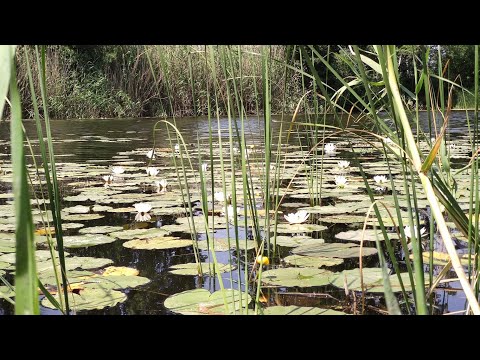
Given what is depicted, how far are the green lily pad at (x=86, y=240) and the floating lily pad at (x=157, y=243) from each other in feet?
0.22

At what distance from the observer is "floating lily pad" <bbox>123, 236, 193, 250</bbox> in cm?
131

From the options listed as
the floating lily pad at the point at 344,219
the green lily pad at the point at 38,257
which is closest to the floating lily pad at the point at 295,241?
the floating lily pad at the point at 344,219

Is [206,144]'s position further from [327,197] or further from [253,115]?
[253,115]

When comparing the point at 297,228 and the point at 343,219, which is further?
the point at 343,219

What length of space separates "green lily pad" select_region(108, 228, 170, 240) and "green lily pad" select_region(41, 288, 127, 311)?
0.38 meters

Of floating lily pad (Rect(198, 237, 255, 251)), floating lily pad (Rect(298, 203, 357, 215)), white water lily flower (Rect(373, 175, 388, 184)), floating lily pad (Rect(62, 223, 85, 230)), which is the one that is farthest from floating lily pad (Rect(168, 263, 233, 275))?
white water lily flower (Rect(373, 175, 388, 184))

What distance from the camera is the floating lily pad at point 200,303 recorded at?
0.91 metres

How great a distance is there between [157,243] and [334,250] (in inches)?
17.5

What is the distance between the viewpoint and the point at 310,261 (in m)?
1.20

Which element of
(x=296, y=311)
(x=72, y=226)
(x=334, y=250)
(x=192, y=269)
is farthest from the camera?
(x=72, y=226)

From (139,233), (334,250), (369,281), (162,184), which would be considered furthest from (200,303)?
(162,184)

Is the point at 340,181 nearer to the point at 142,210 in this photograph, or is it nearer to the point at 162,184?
the point at 162,184

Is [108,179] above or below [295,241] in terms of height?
above

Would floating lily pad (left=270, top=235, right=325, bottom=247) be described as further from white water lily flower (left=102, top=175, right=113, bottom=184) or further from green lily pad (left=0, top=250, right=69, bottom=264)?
white water lily flower (left=102, top=175, right=113, bottom=184)
